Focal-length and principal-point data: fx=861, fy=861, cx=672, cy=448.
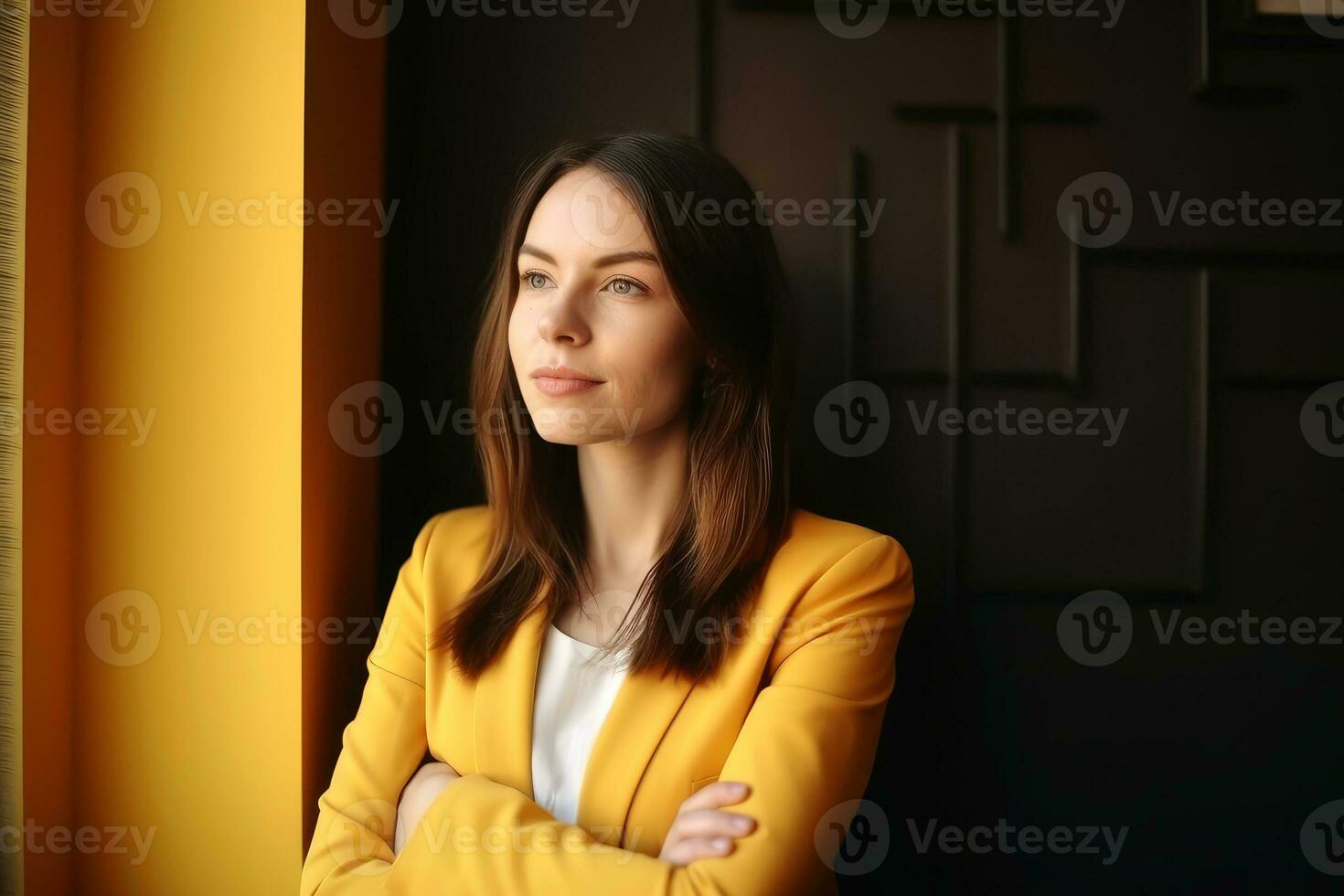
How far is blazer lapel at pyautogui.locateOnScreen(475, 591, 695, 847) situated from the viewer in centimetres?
97

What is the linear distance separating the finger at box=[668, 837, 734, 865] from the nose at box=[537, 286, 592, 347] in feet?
1.82

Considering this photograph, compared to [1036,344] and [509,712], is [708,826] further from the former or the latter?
[1036,344]

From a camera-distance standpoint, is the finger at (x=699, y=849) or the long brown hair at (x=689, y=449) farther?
the long brown hair at (x=689, y=449)

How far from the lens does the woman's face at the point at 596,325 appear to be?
3.28ft

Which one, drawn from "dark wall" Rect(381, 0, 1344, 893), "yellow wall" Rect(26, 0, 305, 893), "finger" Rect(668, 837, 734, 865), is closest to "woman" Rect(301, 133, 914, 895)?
"finger" Rect(668, 837, 734, 865)

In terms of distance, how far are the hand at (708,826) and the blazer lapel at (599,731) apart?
0.26 ft

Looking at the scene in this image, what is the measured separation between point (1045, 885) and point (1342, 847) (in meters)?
0.48

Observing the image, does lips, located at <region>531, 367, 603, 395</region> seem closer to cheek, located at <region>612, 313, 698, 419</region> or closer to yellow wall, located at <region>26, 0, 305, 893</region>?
cheek, located at <region>612, 313, 698, 419</region>

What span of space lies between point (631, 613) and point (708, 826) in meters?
0.28

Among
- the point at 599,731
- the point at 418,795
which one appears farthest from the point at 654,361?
the point at 418,795

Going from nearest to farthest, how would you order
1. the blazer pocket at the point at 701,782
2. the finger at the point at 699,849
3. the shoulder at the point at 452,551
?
the finger at the point at 699,849 < the blazer pocket at the point at 701,782 < the shoulder at the point at 452,551

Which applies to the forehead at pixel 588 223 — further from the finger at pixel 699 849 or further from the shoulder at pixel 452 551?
the finger at pixel 699 849

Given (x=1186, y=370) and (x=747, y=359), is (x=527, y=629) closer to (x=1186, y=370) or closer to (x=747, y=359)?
(x=747, y=359)

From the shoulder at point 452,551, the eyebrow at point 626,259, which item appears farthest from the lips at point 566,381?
the shoulder at point 452,551
